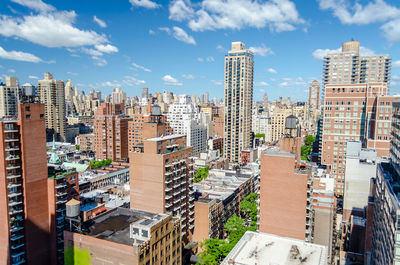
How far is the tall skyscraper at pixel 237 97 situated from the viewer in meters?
156

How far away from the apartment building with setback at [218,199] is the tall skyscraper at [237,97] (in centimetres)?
4130

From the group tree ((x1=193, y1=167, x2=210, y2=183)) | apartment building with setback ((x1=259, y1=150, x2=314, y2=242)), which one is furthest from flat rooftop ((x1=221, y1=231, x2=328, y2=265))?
tree ((x1=193, y1=167, x2=210, y2=183))

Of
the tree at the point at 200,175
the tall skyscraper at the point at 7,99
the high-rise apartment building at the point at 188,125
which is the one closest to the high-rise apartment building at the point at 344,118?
the tree at the point at 200,175

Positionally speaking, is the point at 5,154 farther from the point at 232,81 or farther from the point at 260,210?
the point at 232,81

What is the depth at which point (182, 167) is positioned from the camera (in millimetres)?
69938

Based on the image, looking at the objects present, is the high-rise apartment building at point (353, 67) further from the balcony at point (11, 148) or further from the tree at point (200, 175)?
the balcony at point (11, 148)

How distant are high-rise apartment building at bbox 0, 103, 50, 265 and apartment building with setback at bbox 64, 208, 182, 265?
11983 mm

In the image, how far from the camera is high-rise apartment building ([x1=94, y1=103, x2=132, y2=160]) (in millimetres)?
155625

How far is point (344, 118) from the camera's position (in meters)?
109

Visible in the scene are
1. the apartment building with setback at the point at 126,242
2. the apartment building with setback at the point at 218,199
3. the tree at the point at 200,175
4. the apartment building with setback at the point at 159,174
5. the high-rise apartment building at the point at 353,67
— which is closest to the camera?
the apartment building with setback at the point at 126,242

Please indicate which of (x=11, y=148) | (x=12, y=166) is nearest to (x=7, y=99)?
(x=11, y=148)

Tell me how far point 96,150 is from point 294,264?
138743 millimetres

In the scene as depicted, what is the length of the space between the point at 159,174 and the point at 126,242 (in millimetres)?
17698

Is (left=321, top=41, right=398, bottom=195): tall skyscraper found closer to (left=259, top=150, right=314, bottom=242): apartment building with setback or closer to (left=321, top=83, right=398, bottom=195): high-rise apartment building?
(left=321, top=83, right=398, bottom=195): high-rise apartment building
